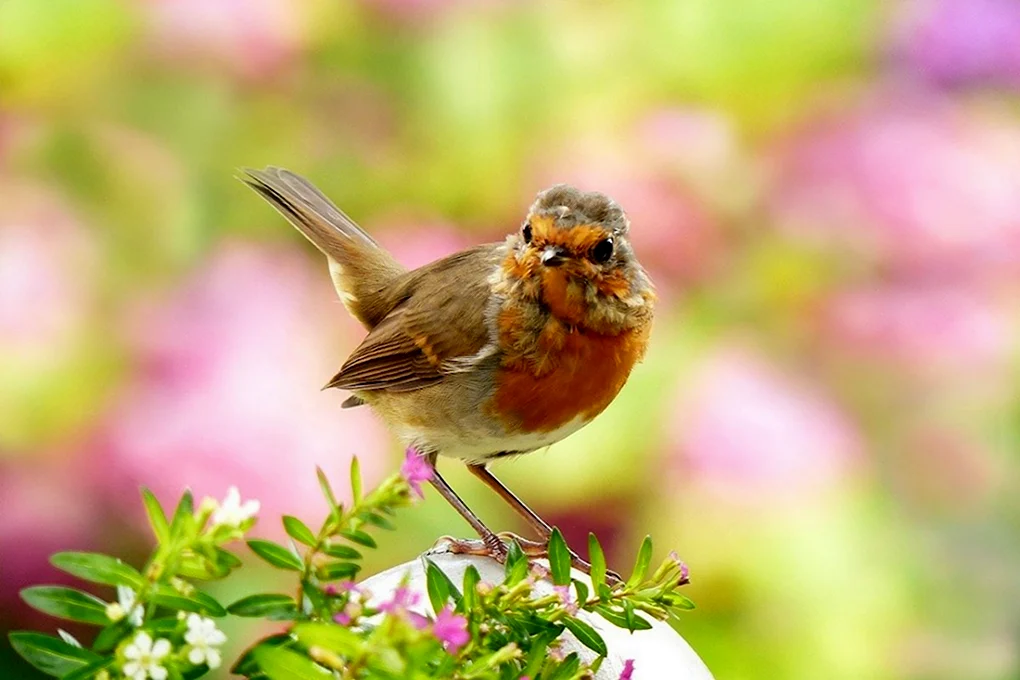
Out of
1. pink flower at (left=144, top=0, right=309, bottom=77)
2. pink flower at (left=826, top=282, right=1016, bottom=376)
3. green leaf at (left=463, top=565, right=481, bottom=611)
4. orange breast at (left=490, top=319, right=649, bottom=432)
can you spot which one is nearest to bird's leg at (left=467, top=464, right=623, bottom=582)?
orange breast at (left=490, top=319, right=649, bottom=432)

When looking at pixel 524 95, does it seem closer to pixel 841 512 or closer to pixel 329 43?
pixel 329 43

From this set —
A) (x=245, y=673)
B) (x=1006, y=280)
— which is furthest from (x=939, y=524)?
(x=245, y=673)

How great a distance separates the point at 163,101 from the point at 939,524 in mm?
1647

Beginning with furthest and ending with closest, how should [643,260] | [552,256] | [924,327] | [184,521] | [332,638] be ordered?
[924,327] < [643,260] < [552,256] < [184,521] < [332,638]

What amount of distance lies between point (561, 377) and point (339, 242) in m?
0.46

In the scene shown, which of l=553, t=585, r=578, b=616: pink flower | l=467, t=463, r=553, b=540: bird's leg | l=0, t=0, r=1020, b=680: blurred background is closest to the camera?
l=553, t=585, r=578, b=616: pink flower

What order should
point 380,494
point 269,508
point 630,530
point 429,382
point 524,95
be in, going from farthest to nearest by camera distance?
point 524,95 < point 630,530 < point 269,508 < point 429,382 < point 380,494

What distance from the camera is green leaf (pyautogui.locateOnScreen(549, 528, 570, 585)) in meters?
0.85

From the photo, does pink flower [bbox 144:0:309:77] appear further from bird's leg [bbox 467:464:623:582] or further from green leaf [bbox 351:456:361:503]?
green leaf [bbox 351:456:361:503]

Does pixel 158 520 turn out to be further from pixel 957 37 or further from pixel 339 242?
pixel 957 37

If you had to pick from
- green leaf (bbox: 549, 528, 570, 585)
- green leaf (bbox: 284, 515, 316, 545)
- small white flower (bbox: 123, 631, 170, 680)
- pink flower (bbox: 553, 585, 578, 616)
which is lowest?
small white flower (bbox: 123, 631, 170, 680)

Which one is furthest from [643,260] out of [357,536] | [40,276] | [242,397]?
[357,536]

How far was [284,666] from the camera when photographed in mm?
674

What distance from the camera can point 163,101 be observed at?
2.51m
